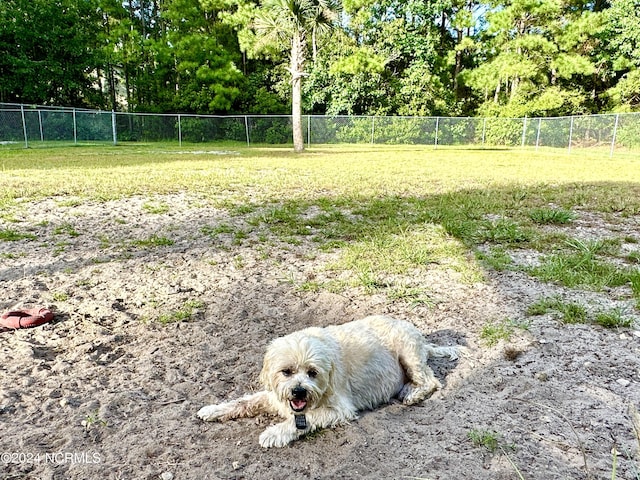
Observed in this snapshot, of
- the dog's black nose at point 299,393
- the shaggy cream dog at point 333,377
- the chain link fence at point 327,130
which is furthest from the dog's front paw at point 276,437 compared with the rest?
the chain link fence at point 327,130

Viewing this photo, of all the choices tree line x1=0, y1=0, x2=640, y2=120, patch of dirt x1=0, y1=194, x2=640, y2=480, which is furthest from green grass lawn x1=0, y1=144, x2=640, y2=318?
tree line x1=0, y1=0, x2=640, y2=120

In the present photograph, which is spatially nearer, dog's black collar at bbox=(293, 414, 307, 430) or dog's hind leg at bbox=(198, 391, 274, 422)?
dog's black collar at bbox=(293, 414, 307, 430)

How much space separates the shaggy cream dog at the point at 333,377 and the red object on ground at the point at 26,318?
1.67 m

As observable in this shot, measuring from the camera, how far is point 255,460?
7.05 feet

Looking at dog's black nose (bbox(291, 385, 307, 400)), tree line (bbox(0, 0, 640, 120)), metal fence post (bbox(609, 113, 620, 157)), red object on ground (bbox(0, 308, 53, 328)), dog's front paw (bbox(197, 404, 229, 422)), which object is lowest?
dog's front paw (bbox(197, 404, 229, 422))

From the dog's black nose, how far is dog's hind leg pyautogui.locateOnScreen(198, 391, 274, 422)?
0.34 metres

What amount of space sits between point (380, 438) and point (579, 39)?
3404 centimetres

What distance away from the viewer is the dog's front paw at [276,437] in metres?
2.23

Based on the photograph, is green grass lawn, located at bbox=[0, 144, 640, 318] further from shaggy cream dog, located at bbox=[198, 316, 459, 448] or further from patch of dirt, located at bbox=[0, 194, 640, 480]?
shaggy cream dog, located at bbox=[198, 316, 459, 448]

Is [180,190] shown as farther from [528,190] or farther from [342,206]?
[528,190]

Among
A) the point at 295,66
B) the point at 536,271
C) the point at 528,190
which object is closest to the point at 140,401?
the point at 536,271

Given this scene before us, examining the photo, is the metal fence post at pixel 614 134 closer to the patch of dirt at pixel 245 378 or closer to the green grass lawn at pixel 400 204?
the green grass lawn at pixel 400 204

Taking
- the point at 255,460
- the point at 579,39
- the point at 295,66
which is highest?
the point at 579,39

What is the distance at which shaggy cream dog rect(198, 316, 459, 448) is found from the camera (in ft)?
7.35
